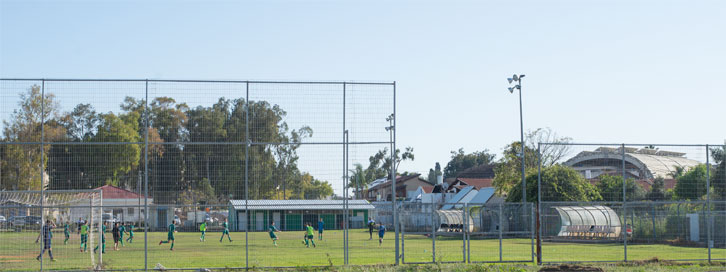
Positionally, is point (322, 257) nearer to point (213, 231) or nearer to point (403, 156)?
point (213, 231)

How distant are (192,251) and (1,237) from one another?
6.37m

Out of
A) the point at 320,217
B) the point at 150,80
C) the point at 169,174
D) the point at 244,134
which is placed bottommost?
the point at 320,217

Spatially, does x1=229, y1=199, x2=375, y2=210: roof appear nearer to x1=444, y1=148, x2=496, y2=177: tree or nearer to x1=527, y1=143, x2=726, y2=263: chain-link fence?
x1=527, y1=143, x2=726, y2=263: chain-link fence

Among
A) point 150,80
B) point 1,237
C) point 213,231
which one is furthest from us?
point 1,237

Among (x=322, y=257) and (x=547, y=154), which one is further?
(x=547, y=154)

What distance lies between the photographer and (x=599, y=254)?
74.0 feet

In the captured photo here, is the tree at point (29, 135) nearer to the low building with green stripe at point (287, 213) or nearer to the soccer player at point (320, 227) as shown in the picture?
the low building with green stripe at point (287, 213)

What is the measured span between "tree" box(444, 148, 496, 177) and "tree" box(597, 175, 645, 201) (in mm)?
140177

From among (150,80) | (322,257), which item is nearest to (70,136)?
(150,80)

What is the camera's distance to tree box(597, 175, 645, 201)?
2084 centimetres

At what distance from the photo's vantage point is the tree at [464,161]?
16238 centimetres

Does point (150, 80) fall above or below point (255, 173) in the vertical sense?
above

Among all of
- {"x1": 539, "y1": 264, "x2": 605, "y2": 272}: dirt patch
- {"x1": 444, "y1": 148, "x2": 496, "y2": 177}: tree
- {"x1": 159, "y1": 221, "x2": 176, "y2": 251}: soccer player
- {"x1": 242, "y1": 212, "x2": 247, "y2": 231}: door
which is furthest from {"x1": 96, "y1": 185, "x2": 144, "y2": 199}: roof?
{"x1": 444, "y1": 148, "x2": 496, "y2": 177}: tree

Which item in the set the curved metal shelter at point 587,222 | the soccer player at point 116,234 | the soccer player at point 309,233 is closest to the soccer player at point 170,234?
the soccer player at point 309,233
